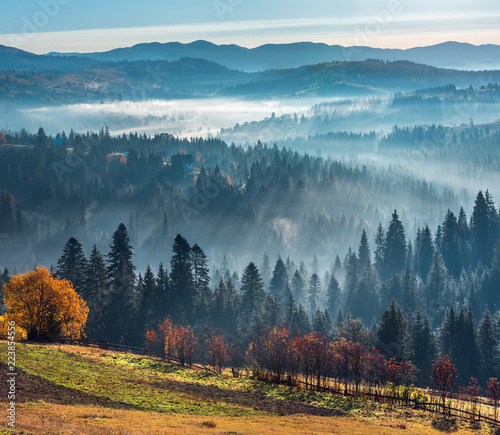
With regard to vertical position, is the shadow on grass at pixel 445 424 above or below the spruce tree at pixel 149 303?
above

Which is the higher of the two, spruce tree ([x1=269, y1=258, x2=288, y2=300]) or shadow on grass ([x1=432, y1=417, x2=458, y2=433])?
shadow on grass ([x1=432, y1=417, x2=458, y2=433])

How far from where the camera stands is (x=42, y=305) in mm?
66375

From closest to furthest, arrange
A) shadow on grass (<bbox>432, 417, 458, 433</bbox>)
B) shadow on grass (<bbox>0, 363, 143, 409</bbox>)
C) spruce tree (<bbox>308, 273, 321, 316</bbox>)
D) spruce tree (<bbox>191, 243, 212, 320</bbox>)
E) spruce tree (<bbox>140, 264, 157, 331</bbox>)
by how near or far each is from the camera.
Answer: shadow on grass (<bbox>0, 363, 143, 409</bbox>) → shadow on grass (<bbox>432, 417, 458, 433</bbox>) → spruce tree (<bbox>140, 264, 157, 331</bbox>) → spruce tree (<bbox>191, 243, 212, 320</bbox>) → spruce tree (<bbox>308, 273, 321, 316</bbox>)

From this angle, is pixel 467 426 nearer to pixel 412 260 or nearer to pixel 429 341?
pixel 429 341

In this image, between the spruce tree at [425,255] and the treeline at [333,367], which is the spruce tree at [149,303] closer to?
the treeline at [333,367]

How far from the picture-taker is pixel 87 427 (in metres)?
34.1

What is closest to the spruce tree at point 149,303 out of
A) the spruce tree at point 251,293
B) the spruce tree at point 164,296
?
the spruce tree at point 164,296

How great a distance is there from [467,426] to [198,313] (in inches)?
2400

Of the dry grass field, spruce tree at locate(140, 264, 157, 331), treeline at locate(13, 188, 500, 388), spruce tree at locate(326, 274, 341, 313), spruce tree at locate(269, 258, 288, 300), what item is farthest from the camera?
spruce tree at locate(269, 258, 288, 300)

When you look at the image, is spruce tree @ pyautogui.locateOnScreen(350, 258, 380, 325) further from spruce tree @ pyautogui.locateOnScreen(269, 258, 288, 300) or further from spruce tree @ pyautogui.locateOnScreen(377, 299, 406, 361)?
spruce tree @ pyautogui.locateOnScreen(377, 299, 406, 361)

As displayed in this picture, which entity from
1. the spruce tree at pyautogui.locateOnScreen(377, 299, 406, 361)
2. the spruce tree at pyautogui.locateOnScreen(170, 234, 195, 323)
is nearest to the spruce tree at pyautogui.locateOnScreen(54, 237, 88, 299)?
the spruce tree at pyautogui.locateOnScreen(170, 234, 195, 323)

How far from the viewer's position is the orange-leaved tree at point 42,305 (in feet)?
215

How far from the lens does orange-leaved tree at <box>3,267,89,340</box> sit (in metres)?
65.6

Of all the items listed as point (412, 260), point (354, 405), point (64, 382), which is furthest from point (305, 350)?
point (412, 260)
